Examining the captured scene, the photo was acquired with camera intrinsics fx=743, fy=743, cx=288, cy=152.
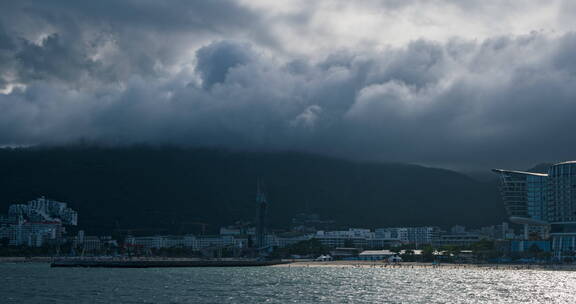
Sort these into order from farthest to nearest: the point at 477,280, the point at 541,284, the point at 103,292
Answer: the point at 477,280
the point at 541,284
the point at 103,292

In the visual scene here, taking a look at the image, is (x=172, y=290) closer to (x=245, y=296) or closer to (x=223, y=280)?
(x=245, y=296)

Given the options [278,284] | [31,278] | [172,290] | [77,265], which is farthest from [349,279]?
[77,265]

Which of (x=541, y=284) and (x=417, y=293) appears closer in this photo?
(x=417, y=293)

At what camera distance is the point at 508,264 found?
190375mm

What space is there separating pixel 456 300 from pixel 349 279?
43.1 metres

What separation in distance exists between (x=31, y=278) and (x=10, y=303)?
159 feet

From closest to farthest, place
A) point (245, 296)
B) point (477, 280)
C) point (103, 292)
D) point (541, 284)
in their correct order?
1. point (245, 296)
2. point (103, 292)
3. point (541, 284)
4. point (477, 280)

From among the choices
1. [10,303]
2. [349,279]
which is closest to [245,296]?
[10,303]

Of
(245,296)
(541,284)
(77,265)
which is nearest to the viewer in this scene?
(245,296)

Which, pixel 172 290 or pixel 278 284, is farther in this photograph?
pixel 278 284

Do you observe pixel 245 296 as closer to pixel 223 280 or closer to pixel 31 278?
pixel 223 280

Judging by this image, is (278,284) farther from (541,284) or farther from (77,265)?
(77,265)

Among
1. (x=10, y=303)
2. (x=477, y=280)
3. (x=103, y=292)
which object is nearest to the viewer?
(x=10, y=303)

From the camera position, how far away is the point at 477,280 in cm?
12619
